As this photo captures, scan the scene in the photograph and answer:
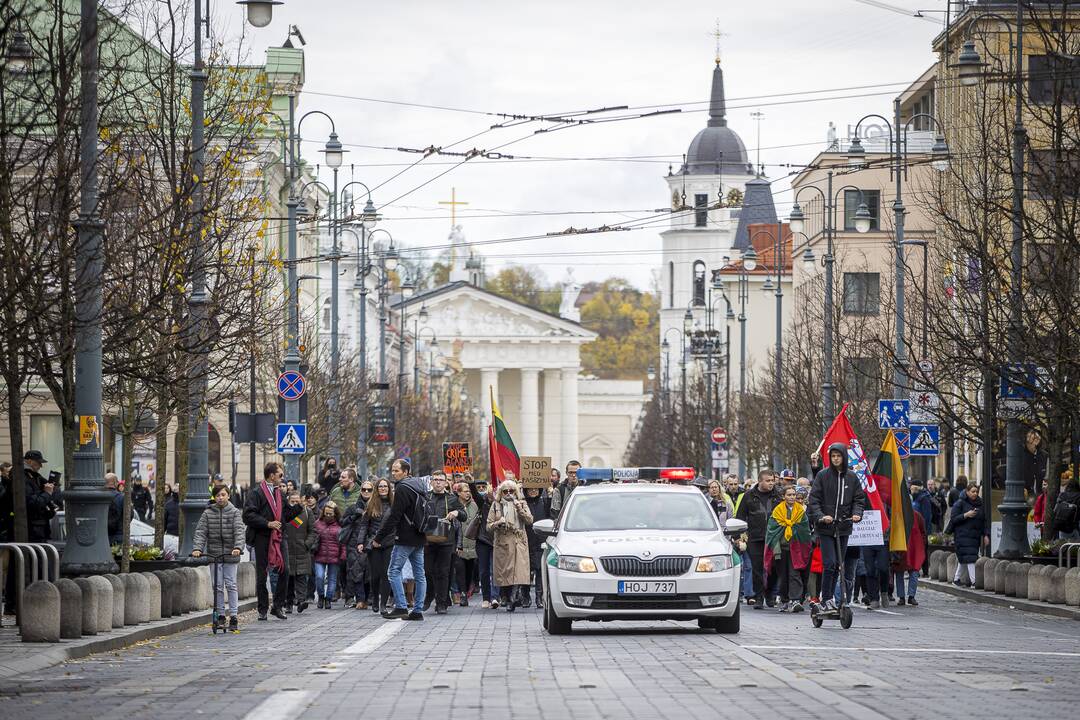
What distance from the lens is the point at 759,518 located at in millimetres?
26875

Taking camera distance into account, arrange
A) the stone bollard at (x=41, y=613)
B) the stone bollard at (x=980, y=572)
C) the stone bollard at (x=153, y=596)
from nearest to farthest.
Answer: the stone bollard at (x=41, y=613) → the stone bollard at (x=153, y=596) → the stone bollard at (x=980, y=572)

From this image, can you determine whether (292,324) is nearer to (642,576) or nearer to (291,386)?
(291,386)

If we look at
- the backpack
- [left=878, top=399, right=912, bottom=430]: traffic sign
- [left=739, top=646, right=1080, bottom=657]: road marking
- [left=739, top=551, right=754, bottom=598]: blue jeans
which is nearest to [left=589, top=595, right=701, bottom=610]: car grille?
[left=739, top=646, right=1080, bottom=657]: road marking

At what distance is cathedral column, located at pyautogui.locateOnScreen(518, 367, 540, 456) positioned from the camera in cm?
14462

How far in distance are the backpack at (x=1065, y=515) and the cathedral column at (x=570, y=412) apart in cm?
11767

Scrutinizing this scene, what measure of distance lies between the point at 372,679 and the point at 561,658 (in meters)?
2.35

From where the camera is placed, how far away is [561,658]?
52.0 ft

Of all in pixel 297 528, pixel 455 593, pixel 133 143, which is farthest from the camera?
pixel 455 593

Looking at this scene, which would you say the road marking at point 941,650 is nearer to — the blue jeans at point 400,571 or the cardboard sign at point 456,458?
the blue jeans at point 400,571

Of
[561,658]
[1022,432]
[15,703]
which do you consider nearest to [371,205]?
[1022,432]

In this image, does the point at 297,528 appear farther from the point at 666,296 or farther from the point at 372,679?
the point at 666,296

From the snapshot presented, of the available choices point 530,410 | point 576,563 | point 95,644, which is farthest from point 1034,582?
point 530,410

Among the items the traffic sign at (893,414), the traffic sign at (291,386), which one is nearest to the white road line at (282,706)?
the traffic sign at (291,386)

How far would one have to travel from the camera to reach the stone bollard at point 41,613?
1752cm
